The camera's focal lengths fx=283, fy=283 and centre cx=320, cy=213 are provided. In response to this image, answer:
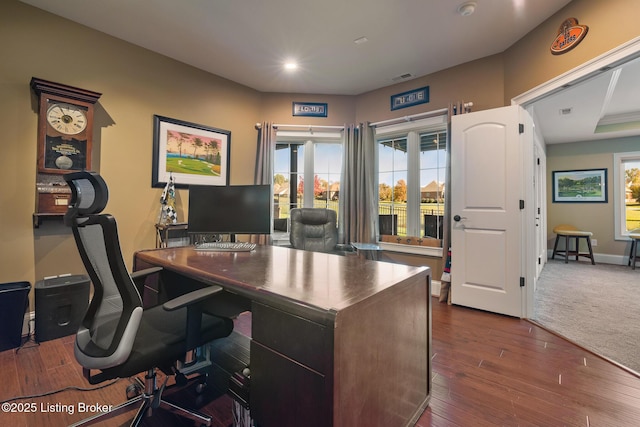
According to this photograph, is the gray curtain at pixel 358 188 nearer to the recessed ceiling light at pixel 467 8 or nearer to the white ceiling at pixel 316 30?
the white ceiling at pixel 316 30

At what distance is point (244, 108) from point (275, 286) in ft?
11.2

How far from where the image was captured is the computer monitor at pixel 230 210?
7.23 feet

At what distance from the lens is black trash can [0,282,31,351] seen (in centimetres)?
210

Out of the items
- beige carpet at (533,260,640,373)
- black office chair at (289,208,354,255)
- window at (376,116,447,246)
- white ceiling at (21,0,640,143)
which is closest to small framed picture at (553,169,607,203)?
beige carpet at (533,260,640,373)

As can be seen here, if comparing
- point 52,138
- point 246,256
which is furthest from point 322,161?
point 52,138

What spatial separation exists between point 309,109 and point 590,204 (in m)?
6.02

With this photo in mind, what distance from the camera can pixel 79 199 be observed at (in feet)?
3.52

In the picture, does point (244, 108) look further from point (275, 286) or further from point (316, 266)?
point (275, 286)

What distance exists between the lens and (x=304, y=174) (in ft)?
14.0

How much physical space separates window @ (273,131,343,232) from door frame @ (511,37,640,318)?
Result: 2.28 m

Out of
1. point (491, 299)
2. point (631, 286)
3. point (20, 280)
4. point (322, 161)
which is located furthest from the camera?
point (322, 161)

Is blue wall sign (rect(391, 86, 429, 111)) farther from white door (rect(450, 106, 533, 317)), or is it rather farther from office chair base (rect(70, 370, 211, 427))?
office chair base (rect(70, 370, 211, 427))

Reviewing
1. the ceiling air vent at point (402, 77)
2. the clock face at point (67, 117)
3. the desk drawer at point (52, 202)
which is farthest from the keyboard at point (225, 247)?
the ceiling air vent at point (402, 77)

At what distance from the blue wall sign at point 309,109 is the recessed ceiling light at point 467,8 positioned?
2.06m
